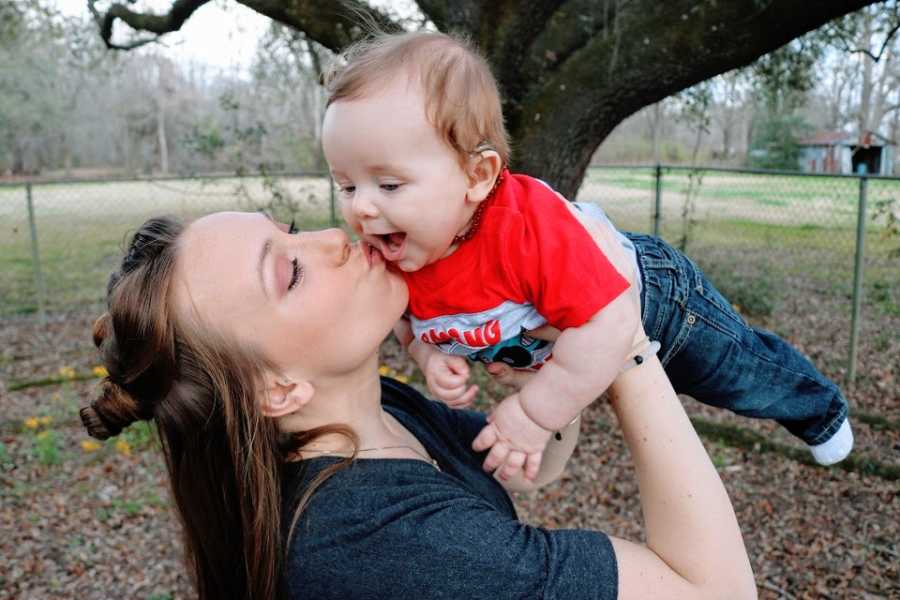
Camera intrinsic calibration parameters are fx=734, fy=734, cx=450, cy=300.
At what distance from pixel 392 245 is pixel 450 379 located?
34 centimetres

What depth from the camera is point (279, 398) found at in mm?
1396

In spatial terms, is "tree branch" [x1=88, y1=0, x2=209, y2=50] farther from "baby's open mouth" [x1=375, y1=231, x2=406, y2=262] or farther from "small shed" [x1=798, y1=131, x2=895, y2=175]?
"small shed" [x1=798, y1=131, x2=895, y2=175]

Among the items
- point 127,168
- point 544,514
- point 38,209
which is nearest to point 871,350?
point 544,514

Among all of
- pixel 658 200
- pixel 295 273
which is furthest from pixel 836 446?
pixel 658 200

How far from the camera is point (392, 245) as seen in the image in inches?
55.4

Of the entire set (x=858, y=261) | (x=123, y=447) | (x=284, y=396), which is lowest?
(x=123, y=447)

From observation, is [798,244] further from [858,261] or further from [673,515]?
[673,515]

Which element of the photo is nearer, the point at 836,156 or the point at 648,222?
the point at 648,222

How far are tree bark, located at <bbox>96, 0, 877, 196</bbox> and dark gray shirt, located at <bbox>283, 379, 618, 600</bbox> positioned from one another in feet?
10.7

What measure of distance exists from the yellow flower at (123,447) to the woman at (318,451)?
3.40 meters

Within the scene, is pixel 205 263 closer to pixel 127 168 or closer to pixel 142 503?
pixel 142 503

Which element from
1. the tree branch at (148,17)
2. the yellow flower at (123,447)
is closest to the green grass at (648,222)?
the tree branch at (148,17)

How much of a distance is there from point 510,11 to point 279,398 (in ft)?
11.9

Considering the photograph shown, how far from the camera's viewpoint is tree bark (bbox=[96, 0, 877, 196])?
3.88 m
